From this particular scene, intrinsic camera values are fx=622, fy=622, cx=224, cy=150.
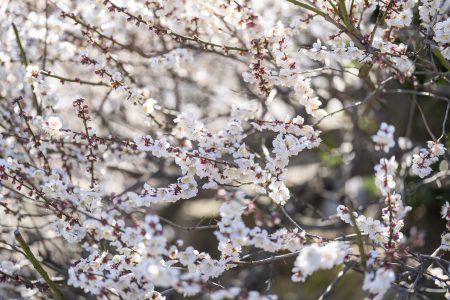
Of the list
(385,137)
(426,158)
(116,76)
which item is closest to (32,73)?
(116,76)

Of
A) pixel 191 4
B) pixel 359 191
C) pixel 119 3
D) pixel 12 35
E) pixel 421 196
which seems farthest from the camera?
pixel 359 191

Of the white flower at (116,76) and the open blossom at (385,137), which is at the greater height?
the white flower at (116,76)

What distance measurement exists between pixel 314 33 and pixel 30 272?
12.0 ft

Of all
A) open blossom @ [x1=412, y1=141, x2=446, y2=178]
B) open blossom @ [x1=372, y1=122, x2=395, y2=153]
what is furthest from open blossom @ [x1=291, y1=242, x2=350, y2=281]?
open blossom @ [x1=412, y1=141, x2=446, y2=178]

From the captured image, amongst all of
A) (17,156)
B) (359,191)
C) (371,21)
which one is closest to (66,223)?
(17,156)

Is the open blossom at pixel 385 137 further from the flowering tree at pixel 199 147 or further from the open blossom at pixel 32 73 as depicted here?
the open blossom at pixel 32 73

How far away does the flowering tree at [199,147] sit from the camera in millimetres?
2676

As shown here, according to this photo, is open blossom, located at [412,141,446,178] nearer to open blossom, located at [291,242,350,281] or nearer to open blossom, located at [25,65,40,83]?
open blossom, located at [291,242,350,281]

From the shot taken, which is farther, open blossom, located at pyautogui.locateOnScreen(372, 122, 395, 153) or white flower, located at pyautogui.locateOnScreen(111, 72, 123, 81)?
white flower, located at pyautogui.locateOnScreen(111, 72, 123, 81)

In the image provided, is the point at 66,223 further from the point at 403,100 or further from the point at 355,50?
the point at 403,100

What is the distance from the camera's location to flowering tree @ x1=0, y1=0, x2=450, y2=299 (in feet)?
8.78

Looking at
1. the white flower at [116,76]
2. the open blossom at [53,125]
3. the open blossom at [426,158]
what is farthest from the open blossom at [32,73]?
the open blossom at [426,158]

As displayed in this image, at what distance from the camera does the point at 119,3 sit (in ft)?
12.1

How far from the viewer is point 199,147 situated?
10.6ft
